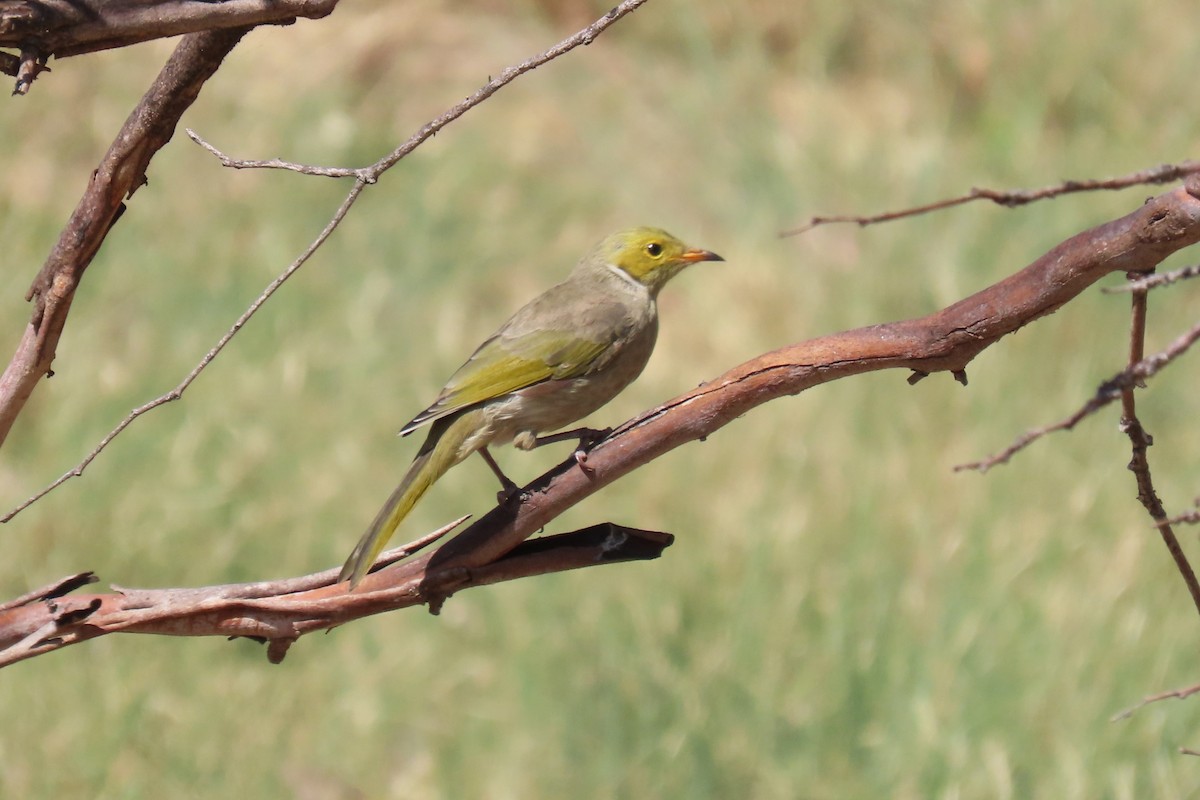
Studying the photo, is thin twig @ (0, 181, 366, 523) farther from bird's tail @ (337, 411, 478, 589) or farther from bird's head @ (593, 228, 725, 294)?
bird's head @ (593, 228, 725, 294)

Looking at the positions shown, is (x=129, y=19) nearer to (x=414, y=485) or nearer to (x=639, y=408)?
(x=414, y=485)

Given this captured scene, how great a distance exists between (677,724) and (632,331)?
154cm

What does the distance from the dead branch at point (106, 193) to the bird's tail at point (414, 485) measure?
2.00 ft

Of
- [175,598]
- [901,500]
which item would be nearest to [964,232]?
[901,500]

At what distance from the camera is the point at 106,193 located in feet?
7.67

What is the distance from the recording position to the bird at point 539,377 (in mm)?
3578

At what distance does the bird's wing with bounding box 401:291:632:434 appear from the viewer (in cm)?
361

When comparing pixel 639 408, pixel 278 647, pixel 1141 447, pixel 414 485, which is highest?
pixel 639 408

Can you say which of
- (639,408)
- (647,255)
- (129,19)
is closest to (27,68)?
(129,19)

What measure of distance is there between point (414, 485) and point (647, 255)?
1.63 meters

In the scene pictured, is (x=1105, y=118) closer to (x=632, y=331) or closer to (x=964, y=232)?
(x=964, y=232)

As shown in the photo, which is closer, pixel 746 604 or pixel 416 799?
pixel 416 799

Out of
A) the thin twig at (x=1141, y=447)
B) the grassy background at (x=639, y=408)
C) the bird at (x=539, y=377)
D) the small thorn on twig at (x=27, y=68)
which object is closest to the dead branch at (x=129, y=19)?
the small thorn on twig at (x=27, y=68)

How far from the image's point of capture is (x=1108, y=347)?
7.35 m
